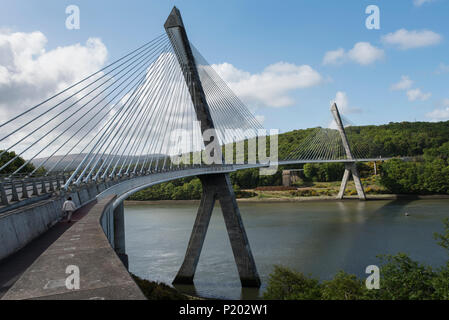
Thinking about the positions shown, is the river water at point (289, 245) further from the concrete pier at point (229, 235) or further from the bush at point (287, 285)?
the bush at point (287, 285)

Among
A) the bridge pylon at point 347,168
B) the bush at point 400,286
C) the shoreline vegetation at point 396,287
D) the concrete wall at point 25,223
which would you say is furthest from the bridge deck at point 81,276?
the bridge pylon at point 347,168

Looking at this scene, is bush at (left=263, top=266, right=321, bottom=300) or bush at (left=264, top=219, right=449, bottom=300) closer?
bush at (left=264, top=219, right=449, bottom=300)

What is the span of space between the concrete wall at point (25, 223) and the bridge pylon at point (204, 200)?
10.7 m

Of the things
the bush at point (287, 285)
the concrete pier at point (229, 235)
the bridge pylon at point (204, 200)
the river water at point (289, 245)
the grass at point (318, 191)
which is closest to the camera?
the bush at point (287, 285)

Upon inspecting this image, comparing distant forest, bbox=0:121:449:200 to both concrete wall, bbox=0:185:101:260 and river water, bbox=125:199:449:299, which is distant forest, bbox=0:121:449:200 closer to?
river water, bbox=125:199:449:299

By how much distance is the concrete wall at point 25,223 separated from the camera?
5.26 m

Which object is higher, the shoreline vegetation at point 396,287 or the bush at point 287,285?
the shoreline vegetation at point 396,287

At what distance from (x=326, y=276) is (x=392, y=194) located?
44.9m

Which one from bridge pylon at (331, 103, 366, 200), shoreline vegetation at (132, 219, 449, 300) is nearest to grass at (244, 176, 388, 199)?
bridge pylon at (331, 103, 366, 200)

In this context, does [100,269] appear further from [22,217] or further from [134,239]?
[134,239]

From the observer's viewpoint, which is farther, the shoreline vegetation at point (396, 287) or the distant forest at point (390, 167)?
the distant forest at point (390, 167)

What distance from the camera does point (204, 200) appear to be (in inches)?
758

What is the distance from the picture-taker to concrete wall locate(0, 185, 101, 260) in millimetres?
5258

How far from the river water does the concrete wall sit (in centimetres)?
976
